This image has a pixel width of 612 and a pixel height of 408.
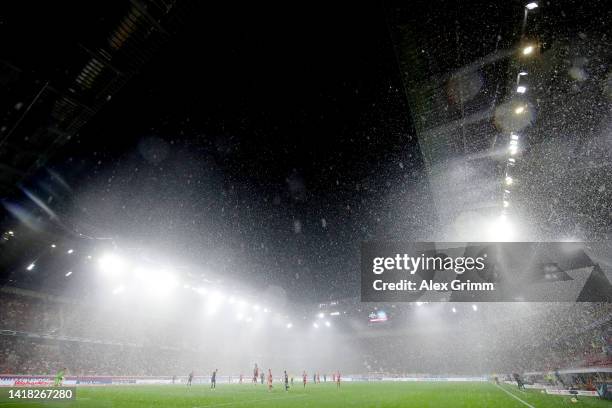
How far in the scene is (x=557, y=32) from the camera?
8227 mm

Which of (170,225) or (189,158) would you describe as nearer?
(189,158)

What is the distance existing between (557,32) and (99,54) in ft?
32.6

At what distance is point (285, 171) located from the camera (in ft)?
57.4

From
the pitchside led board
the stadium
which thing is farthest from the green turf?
the pitchside led board

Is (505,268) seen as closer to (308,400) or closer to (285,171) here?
(308,400)

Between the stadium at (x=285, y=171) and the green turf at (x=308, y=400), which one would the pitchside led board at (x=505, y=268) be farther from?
the green turf at (x=308, y=400)

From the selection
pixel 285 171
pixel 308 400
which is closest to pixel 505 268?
pixel 308 400

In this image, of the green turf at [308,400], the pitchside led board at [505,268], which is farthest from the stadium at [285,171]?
the green turf at [308,400]

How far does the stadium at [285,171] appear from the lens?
7771 mm

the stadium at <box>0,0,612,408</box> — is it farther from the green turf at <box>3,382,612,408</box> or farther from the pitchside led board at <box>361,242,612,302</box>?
the green turf at <box>3,382,612,408</box>

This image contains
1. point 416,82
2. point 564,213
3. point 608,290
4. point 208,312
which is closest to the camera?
point 416,82

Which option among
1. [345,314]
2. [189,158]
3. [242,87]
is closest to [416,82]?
[242,87]

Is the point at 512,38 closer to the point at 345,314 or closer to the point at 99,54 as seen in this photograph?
the point at 99,54

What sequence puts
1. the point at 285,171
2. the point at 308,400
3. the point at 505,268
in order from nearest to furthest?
the point at 308,400 → the point at 285,171 → the point at 505,268
